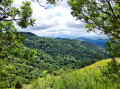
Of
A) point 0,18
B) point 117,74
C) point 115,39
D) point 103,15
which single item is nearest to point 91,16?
point 103,15

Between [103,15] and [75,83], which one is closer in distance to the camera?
[75,83]

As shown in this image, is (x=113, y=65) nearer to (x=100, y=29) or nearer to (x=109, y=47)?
(x=109, y=47)

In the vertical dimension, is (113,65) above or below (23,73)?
above

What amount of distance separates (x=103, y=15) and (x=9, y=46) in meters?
6.61

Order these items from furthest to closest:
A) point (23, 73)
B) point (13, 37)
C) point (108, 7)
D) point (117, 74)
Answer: point (23, 73) → point (13, 37) → point (108, 7) → point (117, 74)

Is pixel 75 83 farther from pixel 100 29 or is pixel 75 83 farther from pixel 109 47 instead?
pixel 100 29

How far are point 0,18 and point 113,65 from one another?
23.7ft

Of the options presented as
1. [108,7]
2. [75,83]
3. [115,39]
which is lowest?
[75,83]

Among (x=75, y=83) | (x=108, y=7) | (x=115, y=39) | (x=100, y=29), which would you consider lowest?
(x=75, y=83)

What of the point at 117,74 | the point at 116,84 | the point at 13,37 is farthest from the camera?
the point at 13,37

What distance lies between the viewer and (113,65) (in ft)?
18.1

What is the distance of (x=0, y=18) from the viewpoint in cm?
614

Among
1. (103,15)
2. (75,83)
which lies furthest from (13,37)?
(103,15)

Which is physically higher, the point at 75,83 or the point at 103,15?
the point at 103,15
